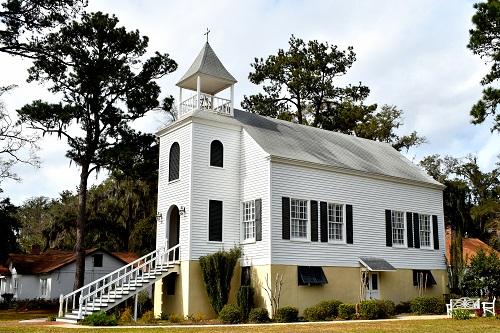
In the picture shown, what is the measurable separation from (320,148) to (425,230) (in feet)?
25.4

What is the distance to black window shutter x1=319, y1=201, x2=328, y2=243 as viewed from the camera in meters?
25.0

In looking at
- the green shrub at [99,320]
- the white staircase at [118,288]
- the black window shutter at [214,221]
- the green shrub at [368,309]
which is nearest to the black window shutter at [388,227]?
the green shrub at [368,309]

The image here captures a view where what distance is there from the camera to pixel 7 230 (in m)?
35.1

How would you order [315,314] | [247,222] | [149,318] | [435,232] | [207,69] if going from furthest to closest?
[435,232]
[207,69]
[247,222]
[149,318]
[315,314]

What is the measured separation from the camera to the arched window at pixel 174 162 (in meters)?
25.3

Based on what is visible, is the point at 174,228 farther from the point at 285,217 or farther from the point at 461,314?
the point at 461,314

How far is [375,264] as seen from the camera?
2625 centimetres

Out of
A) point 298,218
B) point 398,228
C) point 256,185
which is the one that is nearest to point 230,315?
point 298,218

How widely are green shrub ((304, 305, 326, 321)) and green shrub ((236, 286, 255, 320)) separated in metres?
2.31

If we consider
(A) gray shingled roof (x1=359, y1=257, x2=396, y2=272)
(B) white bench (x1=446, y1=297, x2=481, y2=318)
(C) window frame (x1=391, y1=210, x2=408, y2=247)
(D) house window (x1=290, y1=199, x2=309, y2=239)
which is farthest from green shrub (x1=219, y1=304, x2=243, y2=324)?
(C) window frame (x1=391, y1=210, x2=408, y2=247)

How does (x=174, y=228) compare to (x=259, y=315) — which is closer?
(x=259, y=315)

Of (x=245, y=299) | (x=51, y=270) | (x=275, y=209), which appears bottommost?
(x=245, y=299)

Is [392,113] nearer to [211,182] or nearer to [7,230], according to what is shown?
[211,182]

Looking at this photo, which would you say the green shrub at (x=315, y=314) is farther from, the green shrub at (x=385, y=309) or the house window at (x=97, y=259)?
the house window at (x=97, y=259)
